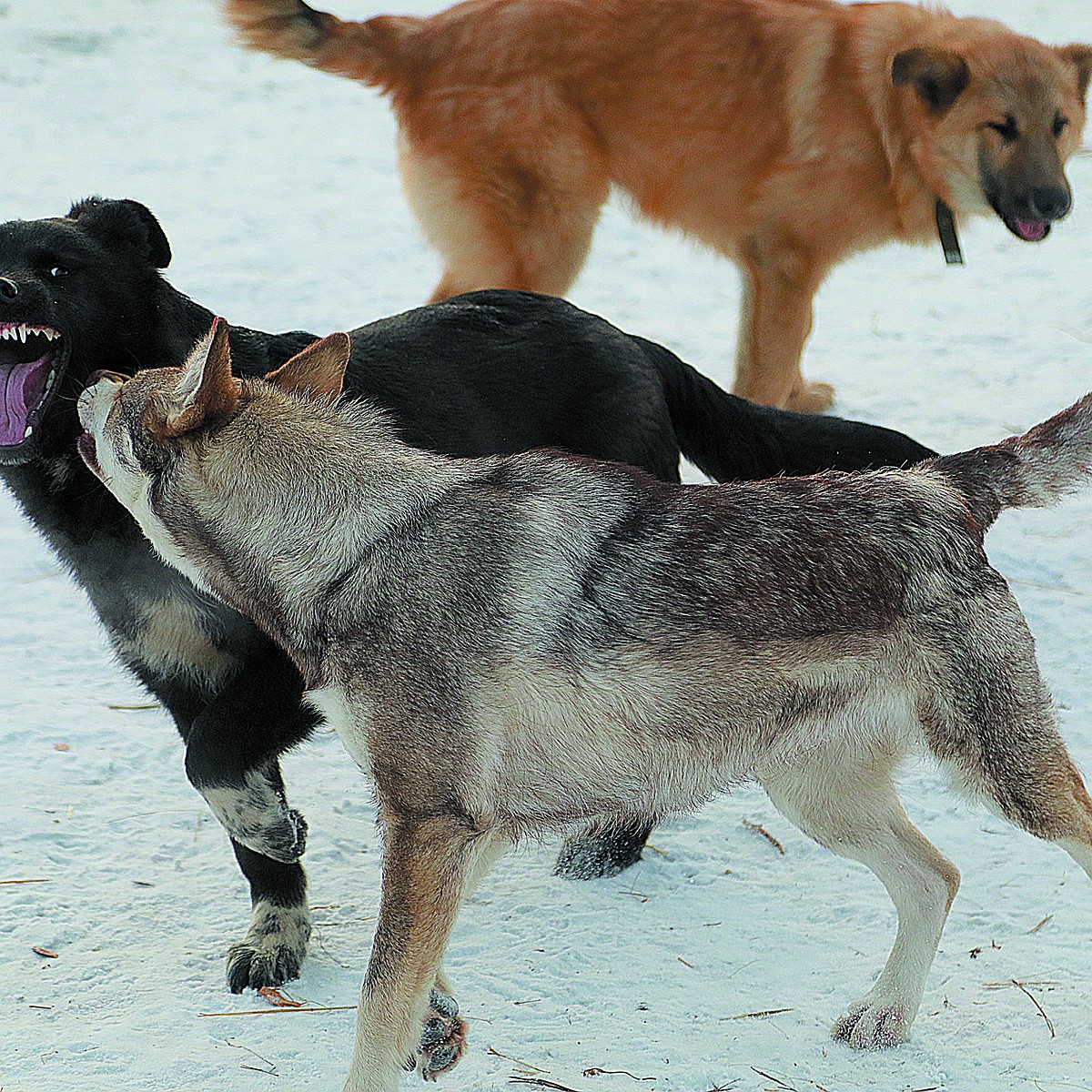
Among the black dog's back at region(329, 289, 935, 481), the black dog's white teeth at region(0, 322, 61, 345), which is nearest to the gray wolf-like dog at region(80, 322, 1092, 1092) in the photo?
the black dog's white teeth at region(0, 322, 61, 345)

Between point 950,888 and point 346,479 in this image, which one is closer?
point 346,479

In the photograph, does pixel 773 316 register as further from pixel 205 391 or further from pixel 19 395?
pixel 205 391

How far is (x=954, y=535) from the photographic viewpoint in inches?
112

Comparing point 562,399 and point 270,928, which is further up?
point 562,399

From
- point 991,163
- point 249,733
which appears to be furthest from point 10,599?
point 991,163

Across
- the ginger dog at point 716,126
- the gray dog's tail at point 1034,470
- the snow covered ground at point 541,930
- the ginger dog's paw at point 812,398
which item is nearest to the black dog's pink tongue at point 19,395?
the snow covered ground at point 541,930

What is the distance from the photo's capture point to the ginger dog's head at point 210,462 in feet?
9.28

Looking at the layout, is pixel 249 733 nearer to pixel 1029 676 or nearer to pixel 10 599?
pixel 1029 676

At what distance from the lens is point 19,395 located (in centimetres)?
345

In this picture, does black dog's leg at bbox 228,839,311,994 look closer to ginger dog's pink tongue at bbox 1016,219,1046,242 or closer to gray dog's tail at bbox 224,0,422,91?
gray dog's tail at bbox 224,0,422,91

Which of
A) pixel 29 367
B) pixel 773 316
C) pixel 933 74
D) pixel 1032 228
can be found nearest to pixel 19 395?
pixel 29 367

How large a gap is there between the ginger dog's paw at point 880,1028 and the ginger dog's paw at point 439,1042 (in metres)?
0.90

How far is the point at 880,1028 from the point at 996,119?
4.57m

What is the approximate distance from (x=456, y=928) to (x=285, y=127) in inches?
363
